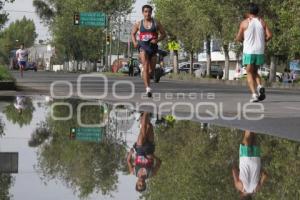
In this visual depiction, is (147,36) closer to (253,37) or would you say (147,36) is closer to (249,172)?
(253,37)

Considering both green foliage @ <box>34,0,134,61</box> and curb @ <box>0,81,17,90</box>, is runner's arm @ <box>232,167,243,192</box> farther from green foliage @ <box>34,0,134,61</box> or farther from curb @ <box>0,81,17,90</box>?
green foliage @ <box>34,0,134,61</box>

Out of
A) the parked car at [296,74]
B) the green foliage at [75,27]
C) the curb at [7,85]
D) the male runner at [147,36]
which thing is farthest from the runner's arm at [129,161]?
the green foliage at [75,27]

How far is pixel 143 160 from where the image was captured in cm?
671

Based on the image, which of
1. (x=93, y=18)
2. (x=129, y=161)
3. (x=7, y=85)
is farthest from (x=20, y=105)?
(x=93, y=18)

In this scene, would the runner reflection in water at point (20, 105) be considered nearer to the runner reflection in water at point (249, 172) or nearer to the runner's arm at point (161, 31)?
the runner's arm at point (161, 31)

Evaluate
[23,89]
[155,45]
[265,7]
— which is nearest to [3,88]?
[23,89]

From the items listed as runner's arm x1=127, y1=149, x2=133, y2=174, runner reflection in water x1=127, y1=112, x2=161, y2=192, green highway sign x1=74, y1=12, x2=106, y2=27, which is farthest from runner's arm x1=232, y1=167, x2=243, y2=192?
green highway sign x1=74, y1=12, x2=106, y2=27

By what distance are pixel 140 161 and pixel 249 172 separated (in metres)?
1.14

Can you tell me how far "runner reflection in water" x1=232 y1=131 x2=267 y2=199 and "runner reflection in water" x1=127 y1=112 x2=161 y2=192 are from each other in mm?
753

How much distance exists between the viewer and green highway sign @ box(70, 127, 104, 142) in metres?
8.26

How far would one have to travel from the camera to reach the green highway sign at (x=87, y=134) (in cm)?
826

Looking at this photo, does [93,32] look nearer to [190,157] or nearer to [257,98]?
[257,98]

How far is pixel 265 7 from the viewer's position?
157ft

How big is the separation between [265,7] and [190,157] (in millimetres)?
41991
